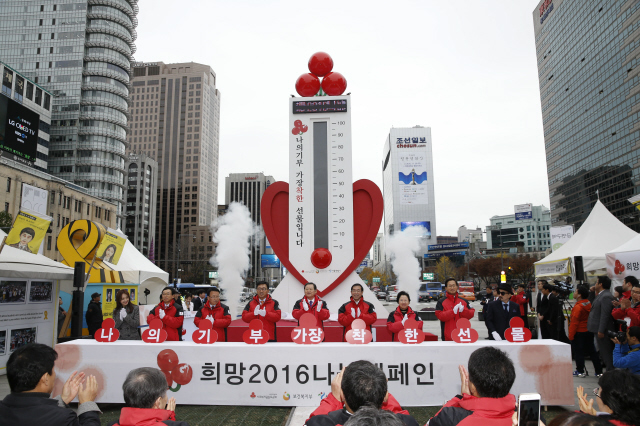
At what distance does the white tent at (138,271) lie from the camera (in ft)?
48.5

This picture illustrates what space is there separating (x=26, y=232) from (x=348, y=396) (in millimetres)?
9881

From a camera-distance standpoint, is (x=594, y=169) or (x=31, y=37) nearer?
(x=31, y=37)

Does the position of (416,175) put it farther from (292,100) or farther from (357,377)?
(357,377)

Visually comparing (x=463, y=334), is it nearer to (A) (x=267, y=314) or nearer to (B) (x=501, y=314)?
(B) (x=501, y=314)

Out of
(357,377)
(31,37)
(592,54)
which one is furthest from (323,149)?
(592,54)

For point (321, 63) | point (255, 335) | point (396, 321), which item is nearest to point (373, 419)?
point (255, 335)

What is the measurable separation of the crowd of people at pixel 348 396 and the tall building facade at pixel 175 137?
337 ft

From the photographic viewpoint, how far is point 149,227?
89.6 meters

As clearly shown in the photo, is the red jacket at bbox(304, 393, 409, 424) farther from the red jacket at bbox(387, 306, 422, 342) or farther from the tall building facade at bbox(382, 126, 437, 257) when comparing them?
the tall building facade at bbox(382, 126, 437, 257)

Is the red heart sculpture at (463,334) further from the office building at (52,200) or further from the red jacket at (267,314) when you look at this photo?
the office building at (52,200)

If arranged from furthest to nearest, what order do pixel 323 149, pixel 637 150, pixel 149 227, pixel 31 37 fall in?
1. pixel 149 227
2. pixel 31 37
3. pixel 637 150
4. pixel 323 149

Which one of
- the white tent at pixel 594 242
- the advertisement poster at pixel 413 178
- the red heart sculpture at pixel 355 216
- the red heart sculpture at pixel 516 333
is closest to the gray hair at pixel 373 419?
the red heart sculpture at pixel 516 333

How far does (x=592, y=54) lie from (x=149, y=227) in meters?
85.2

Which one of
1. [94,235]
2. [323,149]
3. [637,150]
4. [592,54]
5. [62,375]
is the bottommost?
[62,375]
